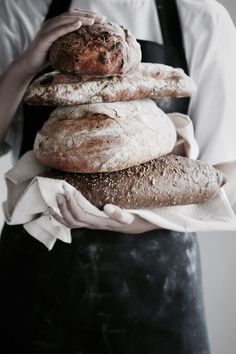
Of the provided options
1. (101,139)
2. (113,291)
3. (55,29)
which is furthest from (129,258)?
(55,29)

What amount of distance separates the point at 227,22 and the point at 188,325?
58 centimetres

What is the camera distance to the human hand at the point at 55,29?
2.64 feet

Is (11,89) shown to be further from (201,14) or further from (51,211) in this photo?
(201,14)

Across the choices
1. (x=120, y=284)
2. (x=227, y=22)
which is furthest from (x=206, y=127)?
(x=120, y=284)

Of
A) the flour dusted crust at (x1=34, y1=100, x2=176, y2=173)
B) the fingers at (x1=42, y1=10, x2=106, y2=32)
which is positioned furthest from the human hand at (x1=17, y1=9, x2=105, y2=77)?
the flour dusted crust at (x1=34, y1=100, x2=176, y2=173)

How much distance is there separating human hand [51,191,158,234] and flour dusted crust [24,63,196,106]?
133 mm

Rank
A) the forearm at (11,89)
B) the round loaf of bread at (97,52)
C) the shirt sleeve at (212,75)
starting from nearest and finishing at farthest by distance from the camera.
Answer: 1. the round loaf of bread at (97,52)
2. the forearm at (11,89)
3. the shirt sleeve at (212,75)

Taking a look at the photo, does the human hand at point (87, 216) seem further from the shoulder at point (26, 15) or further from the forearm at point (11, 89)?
the shoulder at point (26, 15)

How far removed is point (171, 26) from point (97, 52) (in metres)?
0.37

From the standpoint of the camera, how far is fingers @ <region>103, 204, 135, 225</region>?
2.64 ft

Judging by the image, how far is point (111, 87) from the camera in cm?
79

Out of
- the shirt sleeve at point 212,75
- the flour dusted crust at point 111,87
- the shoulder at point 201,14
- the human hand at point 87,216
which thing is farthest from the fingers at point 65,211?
the shoulder at point 201,14

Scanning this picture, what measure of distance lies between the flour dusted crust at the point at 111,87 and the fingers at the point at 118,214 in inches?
5.8

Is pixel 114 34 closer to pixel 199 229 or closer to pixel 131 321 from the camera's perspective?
pixel 199 229
